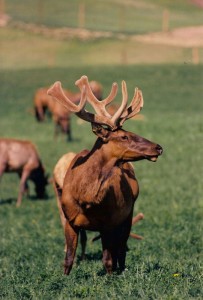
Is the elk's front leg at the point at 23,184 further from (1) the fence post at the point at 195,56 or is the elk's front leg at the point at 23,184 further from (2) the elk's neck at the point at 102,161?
(1) the fence post at the point at 195,56

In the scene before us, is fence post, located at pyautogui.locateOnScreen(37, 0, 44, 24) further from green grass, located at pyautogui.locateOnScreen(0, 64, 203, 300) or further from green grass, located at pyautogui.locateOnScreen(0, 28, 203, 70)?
green grass, located at pyautogui.locateOnScreen(0, 64, 203, 300)

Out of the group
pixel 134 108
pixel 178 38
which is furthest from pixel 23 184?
pixel 178 38

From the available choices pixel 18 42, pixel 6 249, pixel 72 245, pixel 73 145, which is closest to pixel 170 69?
pixel 18 42

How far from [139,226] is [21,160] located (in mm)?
5087

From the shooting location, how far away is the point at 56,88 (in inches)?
381

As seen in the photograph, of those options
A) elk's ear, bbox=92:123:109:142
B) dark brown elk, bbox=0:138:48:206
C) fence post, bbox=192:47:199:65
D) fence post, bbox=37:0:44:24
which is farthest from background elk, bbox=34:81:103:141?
fence post, bbox=37:0:44:24

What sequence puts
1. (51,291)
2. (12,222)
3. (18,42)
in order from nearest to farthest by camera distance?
(51,291) → (12,222) → (18,42)

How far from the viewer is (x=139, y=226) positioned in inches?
601

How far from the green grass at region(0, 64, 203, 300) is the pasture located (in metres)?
0.02

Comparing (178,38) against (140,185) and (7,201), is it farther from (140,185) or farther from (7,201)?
(7,201)

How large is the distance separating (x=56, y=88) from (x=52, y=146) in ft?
61.3

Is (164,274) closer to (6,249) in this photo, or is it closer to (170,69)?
(6,249)

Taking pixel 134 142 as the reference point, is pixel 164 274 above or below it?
below

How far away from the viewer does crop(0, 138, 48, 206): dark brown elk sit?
63.6 ft
